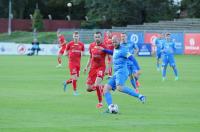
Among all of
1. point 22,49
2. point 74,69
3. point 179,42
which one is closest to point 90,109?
point 74,69

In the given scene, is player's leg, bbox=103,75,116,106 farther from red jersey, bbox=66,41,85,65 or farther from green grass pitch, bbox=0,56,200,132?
red jersey, bbox=66,41,85,65

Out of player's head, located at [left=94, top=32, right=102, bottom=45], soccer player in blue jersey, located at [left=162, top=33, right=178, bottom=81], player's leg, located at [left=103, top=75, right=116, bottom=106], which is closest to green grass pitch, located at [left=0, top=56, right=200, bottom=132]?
player's leg, located at [left=103, top=75, right=116, bottom=106]

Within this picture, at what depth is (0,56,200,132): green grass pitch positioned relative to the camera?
570 inches

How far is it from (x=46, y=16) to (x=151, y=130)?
93277mm

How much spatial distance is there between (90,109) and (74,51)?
21.5 feet

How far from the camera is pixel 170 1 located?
92.8 m

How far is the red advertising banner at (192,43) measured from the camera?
60031 millimetres

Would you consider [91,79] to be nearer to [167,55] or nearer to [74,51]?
[74,51]

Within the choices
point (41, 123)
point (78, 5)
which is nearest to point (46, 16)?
point (78, 5)

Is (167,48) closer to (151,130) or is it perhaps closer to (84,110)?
(84,110)

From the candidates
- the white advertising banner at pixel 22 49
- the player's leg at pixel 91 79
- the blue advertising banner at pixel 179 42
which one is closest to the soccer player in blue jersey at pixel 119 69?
the player's leg at pixel 91 79

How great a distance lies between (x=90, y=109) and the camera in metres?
18.2

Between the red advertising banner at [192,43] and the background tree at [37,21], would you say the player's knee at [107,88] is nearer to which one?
the red advertising banner at [192,43]

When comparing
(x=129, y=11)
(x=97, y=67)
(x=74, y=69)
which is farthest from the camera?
(x=129, y=11)
